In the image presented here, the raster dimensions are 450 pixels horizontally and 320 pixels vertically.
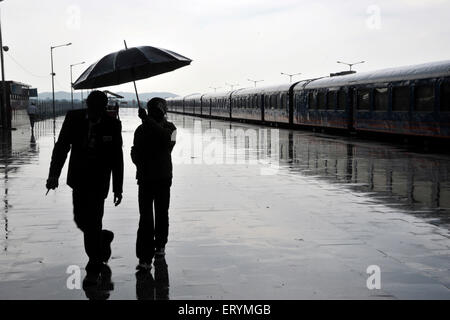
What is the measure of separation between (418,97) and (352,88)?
7.88 meters

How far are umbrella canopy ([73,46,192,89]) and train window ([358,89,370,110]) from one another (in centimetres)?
2375

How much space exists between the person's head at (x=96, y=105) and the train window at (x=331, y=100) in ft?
101

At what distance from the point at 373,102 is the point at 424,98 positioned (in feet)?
17.7

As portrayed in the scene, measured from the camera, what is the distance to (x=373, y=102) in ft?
102

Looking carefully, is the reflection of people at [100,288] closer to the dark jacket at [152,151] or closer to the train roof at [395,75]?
the dark jacket at [152,151]

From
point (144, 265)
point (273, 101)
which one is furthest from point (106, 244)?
point (273, 101)

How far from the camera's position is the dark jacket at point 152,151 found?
746cm

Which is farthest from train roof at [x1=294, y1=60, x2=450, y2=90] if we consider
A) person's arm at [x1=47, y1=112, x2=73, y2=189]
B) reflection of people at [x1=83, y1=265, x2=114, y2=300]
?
reflection of people at [x1=83, y1=265, x2=114, y2=300]

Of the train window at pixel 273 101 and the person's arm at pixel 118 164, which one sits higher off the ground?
the train window at pixel 273 101

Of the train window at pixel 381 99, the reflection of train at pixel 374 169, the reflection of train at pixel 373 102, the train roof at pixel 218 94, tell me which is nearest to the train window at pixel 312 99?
the reflection of train at pixel 373 102

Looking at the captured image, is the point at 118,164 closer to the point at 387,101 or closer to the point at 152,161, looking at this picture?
the point at 152,161

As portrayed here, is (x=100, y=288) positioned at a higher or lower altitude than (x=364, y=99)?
lower

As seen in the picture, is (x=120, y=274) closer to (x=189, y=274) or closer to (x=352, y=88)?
(x=189, y=274)

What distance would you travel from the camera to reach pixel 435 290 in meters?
6.33
